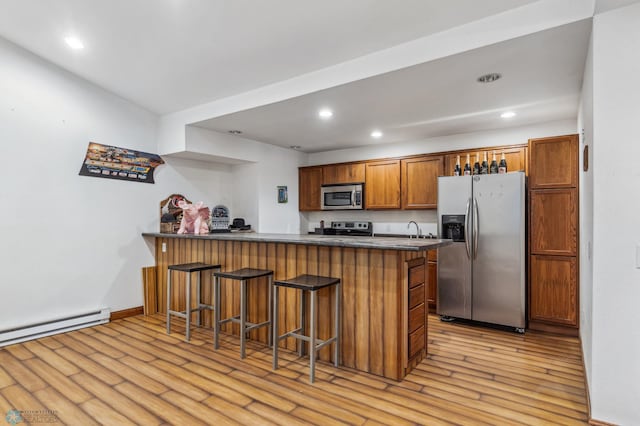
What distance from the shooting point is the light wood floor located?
2.16m

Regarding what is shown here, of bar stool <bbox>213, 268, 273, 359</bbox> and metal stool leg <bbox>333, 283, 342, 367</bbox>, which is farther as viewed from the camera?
bar stool <bbox>213, 268, 273, 359</bbox>

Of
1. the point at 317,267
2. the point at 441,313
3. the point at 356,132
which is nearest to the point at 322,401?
the point at 317,267

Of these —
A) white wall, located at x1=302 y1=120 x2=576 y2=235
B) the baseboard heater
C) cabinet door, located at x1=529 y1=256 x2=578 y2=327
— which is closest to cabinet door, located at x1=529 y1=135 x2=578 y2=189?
white wall, located at x1=302 y1=120 x2=576 y2=235

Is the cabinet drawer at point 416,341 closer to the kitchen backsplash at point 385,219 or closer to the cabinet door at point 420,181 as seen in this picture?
the cabinet door at point 420,181

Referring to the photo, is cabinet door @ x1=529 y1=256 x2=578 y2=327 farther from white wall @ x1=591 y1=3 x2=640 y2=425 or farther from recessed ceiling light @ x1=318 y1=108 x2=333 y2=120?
recessed ceiling light @ x1=318 y1=108 x2=333 y2=120

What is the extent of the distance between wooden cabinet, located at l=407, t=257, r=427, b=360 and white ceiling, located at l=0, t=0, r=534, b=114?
1.78 meters

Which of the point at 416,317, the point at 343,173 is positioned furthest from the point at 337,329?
the point at 343,173

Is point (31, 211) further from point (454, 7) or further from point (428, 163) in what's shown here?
point (428, 163)

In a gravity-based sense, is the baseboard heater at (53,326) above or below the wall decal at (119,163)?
below

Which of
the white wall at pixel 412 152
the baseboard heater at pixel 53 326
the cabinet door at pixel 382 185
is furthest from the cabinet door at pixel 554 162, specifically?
the baseboard heater at pixel 53 326

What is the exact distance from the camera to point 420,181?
485 cm

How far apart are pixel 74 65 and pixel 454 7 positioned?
375 centimetres

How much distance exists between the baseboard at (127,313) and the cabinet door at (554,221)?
485 centimetres

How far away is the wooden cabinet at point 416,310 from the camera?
9.04 ft
